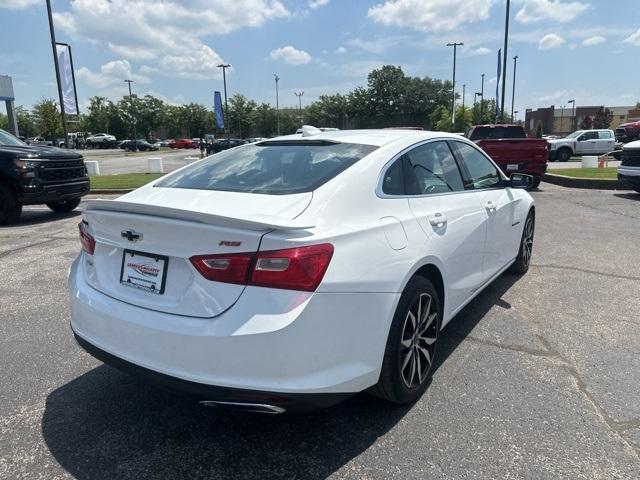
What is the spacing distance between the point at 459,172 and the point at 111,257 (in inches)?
106

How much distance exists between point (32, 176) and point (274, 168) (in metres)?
7.78

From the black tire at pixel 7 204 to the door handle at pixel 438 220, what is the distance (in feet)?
28.5

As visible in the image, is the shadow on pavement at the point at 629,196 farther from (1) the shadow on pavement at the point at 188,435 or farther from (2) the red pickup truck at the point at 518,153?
(1) the shadow on pavement at the point at 188,435

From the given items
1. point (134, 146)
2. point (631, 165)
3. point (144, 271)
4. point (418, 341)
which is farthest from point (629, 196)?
point (134, 146)

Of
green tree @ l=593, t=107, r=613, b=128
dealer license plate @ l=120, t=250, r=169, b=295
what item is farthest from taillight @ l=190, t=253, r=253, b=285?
green tree @ l=593, t=107, r=613, b=128

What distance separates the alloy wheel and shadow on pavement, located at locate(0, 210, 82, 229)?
343 inches

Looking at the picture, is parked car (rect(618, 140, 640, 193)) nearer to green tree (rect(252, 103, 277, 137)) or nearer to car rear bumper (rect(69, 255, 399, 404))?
car rear bumper (rect(69, 255, 399, 404))

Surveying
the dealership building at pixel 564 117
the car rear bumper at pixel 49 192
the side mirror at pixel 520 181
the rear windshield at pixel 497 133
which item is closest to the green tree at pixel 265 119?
the dealership building at pixel 564 117

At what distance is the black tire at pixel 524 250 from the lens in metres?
5.39

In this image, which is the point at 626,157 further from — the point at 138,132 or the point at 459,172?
the point at 138,132

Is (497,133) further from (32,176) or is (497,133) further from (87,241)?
(87,241)

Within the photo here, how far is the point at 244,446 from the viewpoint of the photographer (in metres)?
2.60

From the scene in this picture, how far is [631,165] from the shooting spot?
440 inches

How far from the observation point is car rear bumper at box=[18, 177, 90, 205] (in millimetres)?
9094
